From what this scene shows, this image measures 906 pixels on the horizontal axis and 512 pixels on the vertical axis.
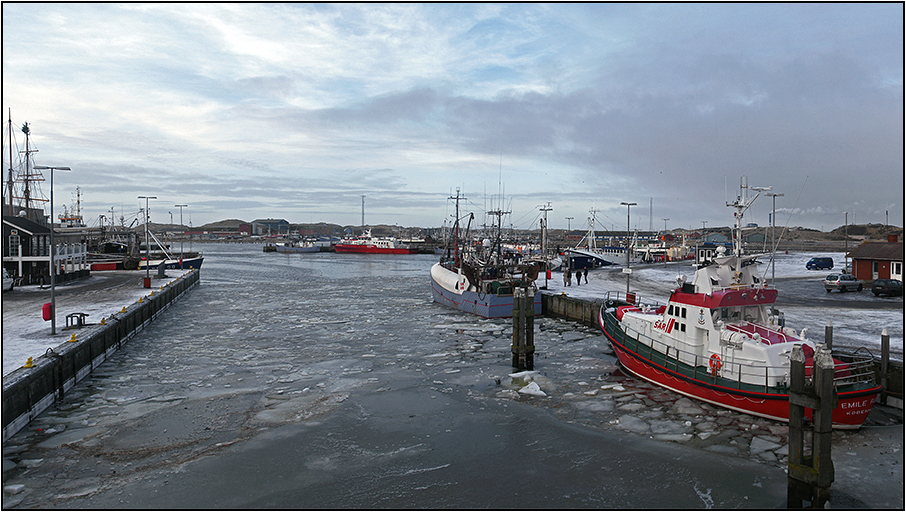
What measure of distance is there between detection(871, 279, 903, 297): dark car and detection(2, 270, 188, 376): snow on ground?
43.0 m

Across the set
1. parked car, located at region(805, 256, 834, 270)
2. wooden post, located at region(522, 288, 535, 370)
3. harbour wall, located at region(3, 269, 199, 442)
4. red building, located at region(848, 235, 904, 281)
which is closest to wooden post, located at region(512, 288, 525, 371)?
wooden post, located at region(522, 288, 535, 370)

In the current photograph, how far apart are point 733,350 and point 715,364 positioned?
66cm

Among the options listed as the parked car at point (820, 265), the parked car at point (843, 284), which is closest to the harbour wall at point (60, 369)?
the parked car at point (843, 284)

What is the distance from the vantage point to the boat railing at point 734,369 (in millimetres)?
13828

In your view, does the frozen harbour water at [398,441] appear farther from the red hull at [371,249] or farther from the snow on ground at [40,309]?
the red hull at [371,249]

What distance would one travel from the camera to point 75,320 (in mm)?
23219

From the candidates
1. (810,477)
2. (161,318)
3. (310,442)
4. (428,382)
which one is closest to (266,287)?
→ (161,318)

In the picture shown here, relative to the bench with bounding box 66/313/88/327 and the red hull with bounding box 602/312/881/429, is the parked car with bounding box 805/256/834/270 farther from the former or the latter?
the bench with bounding box 66/313/88/327

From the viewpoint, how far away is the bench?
71.9 ft

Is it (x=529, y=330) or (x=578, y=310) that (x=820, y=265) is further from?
(x=529, y=330)

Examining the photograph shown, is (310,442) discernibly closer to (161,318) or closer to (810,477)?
(810,477)

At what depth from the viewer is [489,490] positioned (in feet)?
36.4

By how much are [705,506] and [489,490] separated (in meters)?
4.30

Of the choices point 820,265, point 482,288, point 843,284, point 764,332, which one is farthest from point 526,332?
point 820,265
